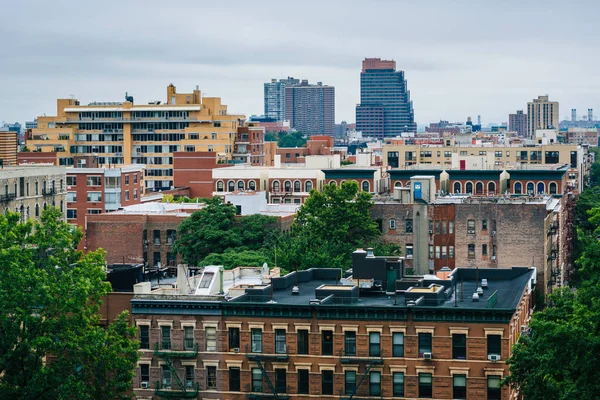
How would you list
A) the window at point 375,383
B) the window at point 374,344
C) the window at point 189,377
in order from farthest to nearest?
the window at point 189,377 < the window at point 375,383 < the window at point 374,344

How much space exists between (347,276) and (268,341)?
14189 millimetres

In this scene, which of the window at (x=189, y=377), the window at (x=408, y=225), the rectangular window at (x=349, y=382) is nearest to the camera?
the rectangular window at (x=349, y=382)

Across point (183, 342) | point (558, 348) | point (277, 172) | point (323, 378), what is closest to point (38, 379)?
point (183, 342)

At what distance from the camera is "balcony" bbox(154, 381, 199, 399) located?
246ft

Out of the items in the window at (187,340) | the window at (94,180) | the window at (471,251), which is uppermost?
the window at (94,180)

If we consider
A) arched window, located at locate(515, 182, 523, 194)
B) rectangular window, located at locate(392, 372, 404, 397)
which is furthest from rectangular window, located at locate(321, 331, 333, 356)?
arched window, located at locate(515, 182, 523, 194)

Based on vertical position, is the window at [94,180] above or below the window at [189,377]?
above

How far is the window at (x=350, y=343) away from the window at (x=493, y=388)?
7.94 m

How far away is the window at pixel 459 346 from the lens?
7150cm

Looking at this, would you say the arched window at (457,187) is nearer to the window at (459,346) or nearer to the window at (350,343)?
the window at (350,343)

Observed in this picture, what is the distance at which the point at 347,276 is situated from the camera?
286 ft

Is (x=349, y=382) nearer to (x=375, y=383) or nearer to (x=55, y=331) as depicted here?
(x=375, y=383)

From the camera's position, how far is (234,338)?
7494 centimetres

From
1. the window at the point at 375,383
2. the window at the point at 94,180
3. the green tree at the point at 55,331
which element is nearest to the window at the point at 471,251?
the window at the point at 375,383
